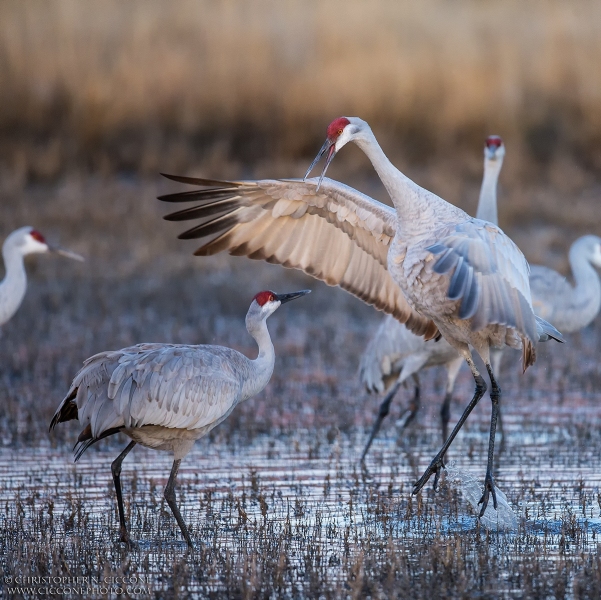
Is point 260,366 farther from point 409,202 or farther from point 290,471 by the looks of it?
point 409,202

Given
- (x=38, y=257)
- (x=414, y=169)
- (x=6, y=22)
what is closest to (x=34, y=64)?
(x=6, y=22)

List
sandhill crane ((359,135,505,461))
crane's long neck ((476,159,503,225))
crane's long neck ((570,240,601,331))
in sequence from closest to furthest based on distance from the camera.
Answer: sandhill crane ((359,135,505,461)), crane's long neck ((476,159,503,225)), crane's long neck ((570,240,601,331))

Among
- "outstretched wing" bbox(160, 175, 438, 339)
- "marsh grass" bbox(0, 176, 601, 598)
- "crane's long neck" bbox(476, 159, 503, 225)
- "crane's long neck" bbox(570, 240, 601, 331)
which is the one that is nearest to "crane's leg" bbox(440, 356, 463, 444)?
"marsh grass" bbox(0, 176, 601, 598)

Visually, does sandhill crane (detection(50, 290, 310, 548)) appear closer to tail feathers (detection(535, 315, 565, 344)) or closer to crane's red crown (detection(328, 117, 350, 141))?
crane's red crown (detection(328, 117, 350, 141))

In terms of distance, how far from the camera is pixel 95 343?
30.7 ft

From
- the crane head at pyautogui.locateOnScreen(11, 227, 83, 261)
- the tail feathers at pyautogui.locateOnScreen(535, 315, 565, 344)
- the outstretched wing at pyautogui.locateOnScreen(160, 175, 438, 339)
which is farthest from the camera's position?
the crane head at pyautogui.locateOnScreen(11, 227, 83, 261)

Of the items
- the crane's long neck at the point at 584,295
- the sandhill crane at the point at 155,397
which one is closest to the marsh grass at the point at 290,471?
the sandhill crane at the point at 155,397

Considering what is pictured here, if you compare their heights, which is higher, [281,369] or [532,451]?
[281,369]

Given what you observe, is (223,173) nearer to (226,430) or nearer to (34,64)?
(34,64)

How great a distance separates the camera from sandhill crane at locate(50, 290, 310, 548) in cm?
513

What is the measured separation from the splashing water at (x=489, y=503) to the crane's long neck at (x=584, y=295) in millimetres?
2337

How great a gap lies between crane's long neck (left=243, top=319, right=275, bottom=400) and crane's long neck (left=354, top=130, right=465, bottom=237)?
86 cm

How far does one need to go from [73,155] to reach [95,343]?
635 cm

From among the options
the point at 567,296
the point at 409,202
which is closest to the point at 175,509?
the point at 409,202
